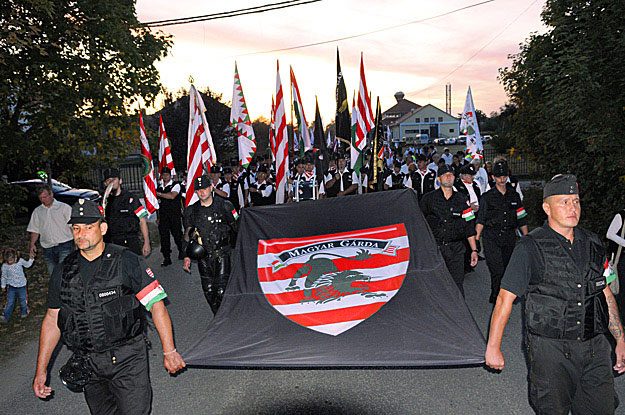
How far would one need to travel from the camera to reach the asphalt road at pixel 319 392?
4594mm

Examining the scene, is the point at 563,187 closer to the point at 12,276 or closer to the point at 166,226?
the point at 12,276

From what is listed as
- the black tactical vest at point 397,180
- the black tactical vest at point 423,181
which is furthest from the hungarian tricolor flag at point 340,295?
the black tactical vest at point 397,180

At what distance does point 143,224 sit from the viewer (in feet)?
25.9

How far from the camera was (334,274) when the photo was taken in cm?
549

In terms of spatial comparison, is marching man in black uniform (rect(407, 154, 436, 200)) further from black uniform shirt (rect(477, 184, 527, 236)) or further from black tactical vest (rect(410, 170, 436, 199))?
black uniform shirt (rect(477, 184, 527, 236))

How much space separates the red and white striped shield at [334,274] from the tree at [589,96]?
554 cm

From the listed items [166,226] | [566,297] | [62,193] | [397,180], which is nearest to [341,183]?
[397,180]

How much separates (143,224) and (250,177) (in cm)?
644

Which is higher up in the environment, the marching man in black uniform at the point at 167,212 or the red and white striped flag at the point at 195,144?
the red and white striped flag at the point at 195,144

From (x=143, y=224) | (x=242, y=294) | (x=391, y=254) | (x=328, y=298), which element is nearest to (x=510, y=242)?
(x=391, y=254)

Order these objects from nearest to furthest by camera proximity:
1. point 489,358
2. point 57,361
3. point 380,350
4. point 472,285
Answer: point 489,358 < point 380,350 < point 57,361 < point 472,285

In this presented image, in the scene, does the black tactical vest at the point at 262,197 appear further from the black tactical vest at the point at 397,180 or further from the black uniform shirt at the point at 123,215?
the black uniform shirt at the point at 123,215

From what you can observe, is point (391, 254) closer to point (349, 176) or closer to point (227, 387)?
point (227, 387)

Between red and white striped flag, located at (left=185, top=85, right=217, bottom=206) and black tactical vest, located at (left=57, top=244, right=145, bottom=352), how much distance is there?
534 centimetres
